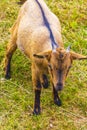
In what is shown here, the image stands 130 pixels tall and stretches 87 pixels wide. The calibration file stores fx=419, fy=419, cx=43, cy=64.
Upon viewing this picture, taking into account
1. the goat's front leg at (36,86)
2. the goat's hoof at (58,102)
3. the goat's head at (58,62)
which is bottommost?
the goat's hoof at (58,102)

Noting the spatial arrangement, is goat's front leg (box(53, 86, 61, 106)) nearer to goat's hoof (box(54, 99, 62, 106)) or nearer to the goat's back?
goat's hoof (box(54, 99, 62, 106))

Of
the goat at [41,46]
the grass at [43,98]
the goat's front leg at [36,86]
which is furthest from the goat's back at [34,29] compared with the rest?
the grass at [43,98]

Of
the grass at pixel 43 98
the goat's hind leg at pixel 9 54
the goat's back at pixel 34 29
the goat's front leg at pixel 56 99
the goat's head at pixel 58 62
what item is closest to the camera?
the goat's head at pixel 58 62

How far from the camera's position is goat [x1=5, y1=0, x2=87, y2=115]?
4.47m

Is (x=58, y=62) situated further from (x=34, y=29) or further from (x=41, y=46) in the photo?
(x=34, y=29)

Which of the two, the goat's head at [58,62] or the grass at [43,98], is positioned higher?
the goat's head at [58,62]

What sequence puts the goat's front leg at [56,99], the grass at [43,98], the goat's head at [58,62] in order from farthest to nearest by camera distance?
the goat's front leg at [56,99], the grass at [43,98], the goat's head at [58,62]

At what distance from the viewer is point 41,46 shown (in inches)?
196

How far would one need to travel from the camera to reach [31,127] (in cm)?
523

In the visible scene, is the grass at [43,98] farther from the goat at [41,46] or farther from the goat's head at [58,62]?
the goat's head at [58,62]

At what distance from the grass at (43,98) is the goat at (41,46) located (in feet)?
0.51

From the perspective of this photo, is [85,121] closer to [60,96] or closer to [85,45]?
[60,96]

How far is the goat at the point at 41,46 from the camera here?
14.7 ft

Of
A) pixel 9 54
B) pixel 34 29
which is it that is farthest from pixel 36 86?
pixel 9 54
